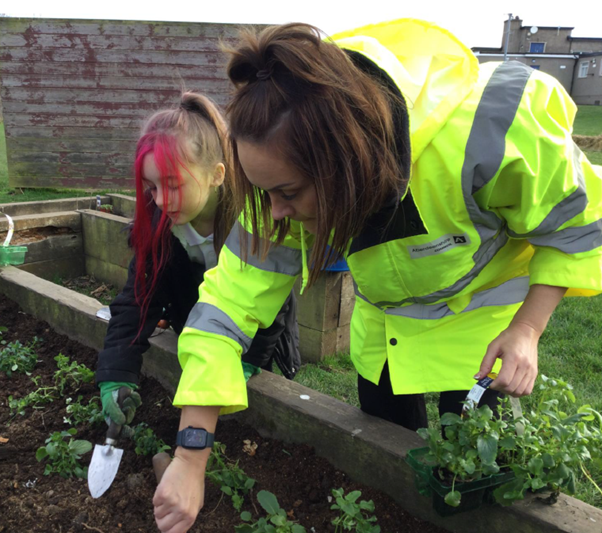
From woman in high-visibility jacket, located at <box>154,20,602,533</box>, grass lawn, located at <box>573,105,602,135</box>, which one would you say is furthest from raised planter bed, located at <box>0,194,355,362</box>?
grass lawn, located at <box>573,105,602,135</box>

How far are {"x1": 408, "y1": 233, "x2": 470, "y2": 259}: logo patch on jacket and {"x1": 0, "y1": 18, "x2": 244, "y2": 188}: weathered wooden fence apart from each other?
18.4 feet

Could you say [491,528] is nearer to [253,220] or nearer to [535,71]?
[253,220]

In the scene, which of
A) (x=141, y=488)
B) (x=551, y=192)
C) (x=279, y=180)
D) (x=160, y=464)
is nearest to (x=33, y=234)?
(x=141, y=488)

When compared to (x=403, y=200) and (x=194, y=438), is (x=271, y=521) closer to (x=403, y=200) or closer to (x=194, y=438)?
(x=194, y=438)

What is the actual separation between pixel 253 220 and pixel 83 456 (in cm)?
123

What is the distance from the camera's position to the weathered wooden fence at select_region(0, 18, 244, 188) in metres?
6.66

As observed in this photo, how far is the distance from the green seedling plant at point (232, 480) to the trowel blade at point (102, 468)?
0.34m

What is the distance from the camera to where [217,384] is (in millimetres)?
1406

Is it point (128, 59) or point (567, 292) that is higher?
point (128, 59)

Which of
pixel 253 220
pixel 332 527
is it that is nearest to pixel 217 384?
pixel 253 220

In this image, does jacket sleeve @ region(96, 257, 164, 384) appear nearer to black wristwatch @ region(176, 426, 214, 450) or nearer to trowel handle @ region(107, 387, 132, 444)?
trowel handle @ region(107, 387, 132, 444)

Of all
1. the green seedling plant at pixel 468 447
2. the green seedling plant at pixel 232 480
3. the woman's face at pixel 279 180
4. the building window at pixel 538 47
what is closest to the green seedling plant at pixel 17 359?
the green seedling plant at pixel 232 480

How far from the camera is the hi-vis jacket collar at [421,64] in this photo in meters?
1.22

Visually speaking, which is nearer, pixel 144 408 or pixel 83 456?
pixel 83 456
